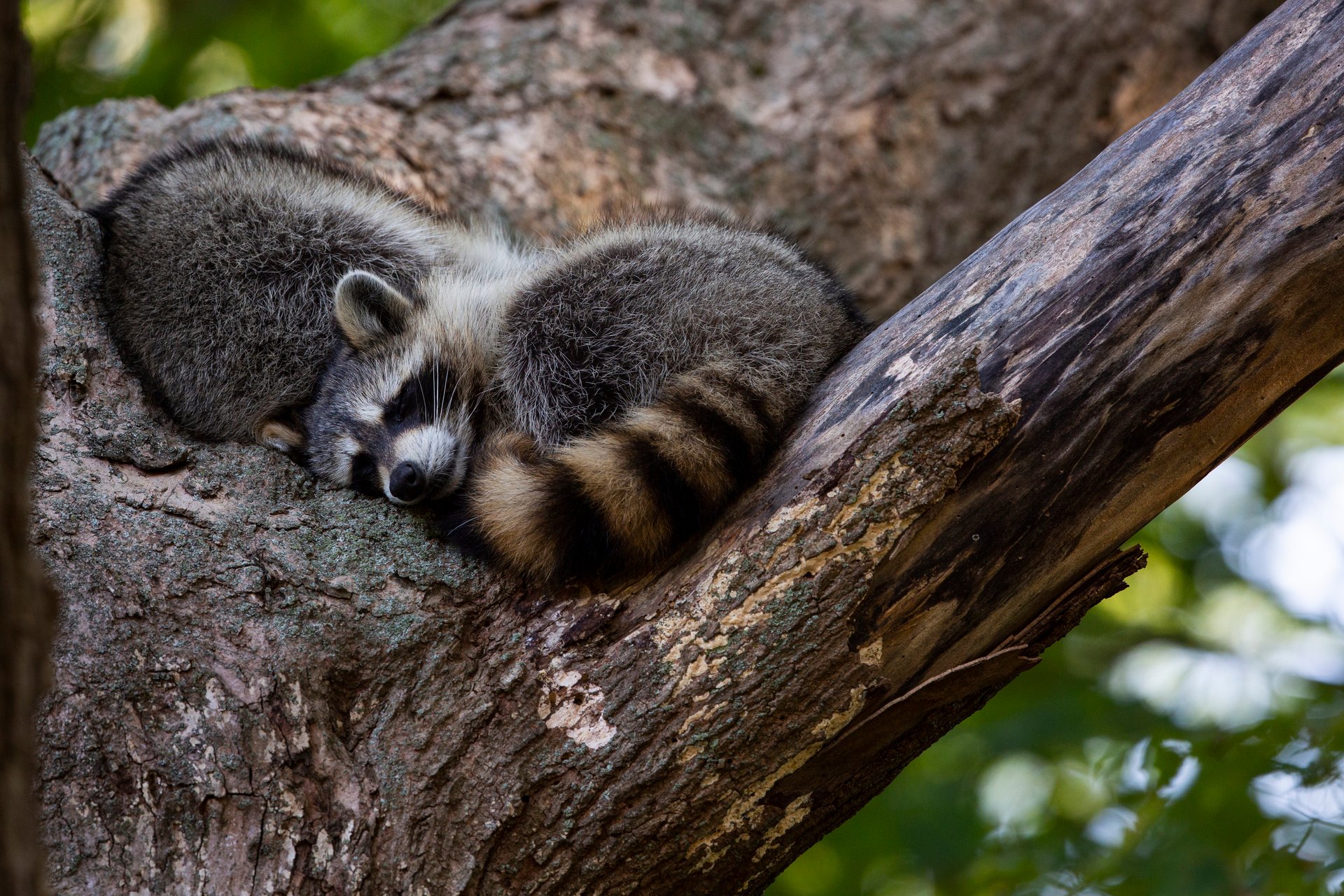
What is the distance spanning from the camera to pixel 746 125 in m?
4.75

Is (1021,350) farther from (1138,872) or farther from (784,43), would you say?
(784,43)

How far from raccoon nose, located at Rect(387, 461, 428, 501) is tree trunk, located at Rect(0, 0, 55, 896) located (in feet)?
5.49

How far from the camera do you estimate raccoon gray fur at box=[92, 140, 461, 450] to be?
3.17 meters

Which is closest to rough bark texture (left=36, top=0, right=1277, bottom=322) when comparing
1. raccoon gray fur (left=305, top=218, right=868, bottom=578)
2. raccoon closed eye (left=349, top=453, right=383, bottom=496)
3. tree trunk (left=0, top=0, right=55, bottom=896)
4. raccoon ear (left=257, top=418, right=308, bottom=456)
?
raccoon gray fur (left=305, top=218, right=868, bottom=578)

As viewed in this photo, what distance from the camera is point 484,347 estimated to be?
336 cm

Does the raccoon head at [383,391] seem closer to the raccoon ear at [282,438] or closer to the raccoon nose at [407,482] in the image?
the raccoon ear at [282,438]

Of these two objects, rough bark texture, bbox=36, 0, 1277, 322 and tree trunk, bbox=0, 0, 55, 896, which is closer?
tree trunk, bbox=0, 0, 55, 896

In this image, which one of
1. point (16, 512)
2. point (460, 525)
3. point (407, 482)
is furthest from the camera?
point (407, 482)

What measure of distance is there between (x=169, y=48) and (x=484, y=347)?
2.86 meters

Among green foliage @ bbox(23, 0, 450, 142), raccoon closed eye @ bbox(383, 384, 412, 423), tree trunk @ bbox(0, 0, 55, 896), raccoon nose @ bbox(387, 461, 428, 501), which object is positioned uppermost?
green foliage @ bbox(23, 0, 450, 142)

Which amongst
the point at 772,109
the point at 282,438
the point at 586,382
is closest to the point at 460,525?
the point at 586,382

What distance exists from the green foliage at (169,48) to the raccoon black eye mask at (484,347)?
1.74 meters

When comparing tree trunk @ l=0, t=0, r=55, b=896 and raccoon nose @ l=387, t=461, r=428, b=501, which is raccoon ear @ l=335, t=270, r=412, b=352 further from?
tree trunk @ l=0, t=0, r=55, b=896

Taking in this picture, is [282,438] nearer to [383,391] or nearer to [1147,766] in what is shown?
[383,391]
